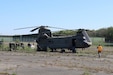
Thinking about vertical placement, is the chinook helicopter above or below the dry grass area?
above

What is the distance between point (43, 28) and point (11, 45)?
251 inches

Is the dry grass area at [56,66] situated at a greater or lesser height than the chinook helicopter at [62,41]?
lesser

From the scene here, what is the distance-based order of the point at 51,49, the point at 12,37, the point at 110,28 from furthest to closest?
the point at 110,28, the point at 12,37, the point at 51,49

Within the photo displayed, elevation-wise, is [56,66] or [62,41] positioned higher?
[62,41]

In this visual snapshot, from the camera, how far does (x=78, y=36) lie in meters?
44.6

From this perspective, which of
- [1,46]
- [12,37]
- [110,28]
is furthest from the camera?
[110,28]

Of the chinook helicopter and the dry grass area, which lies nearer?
the dry grass area

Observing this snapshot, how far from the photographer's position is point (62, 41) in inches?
1844

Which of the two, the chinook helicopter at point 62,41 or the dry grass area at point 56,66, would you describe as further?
the chinook helicopter at point 62,41

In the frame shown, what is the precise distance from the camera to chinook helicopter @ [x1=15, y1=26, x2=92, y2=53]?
44.2 meters

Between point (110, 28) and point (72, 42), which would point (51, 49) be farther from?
point (110, 28)

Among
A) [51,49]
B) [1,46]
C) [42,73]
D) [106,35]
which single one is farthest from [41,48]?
[106,35]

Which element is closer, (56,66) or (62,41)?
(56,66)

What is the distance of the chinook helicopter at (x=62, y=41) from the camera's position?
145ft
